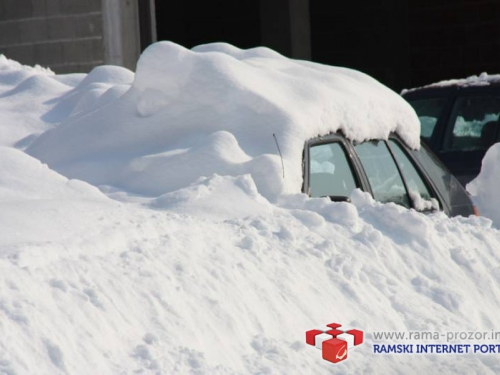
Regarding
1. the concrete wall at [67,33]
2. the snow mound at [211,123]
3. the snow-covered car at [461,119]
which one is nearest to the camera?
the snow mound at [211,123]

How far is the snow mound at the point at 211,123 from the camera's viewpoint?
602 cm

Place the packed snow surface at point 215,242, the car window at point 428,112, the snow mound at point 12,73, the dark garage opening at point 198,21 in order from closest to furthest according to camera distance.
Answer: the packed snow surface at point 215,242 → the snow mound at point 12,73 → the car window at point 428,112 → the dark garage opening at point 198,21

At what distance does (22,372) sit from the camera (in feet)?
11.2

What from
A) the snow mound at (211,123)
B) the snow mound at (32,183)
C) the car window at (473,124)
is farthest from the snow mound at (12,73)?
the snow mound at (32,183)

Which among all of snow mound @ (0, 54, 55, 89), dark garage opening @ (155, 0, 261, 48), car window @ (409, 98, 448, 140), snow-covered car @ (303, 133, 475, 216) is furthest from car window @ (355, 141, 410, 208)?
dark garage opening @ (155, 0, 261, 48)

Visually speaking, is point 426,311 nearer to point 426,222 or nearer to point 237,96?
point 426,222

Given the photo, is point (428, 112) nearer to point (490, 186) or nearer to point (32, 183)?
point (490, 186)

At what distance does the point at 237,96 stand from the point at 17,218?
207 cm

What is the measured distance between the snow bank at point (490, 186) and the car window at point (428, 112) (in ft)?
10.3

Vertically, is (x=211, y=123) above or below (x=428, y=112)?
above

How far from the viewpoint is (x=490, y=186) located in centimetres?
798

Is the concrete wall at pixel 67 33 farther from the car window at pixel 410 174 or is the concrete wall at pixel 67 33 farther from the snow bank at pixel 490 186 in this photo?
the car window at pixel 410 174

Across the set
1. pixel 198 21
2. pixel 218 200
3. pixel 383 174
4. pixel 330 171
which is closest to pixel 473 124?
pixel 383 174

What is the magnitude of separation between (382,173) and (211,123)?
1020 mm
